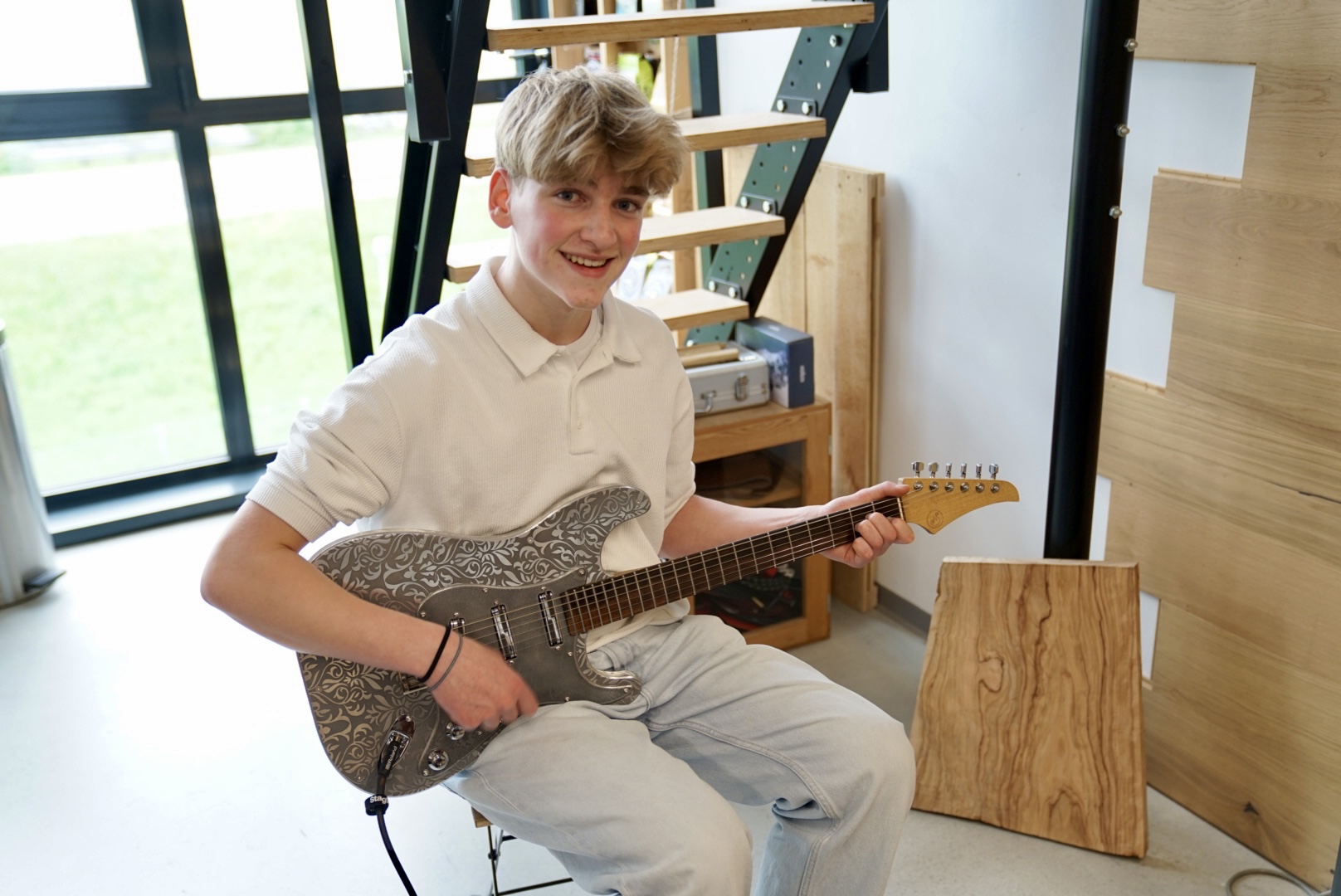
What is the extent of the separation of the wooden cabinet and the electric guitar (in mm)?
793

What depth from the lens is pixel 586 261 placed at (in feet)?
4.67

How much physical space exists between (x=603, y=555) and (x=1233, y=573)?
106 cm

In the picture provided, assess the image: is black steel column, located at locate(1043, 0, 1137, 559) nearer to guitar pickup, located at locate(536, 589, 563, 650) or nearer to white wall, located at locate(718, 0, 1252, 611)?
white wall, located at locate(718, 0, 1252, 611)

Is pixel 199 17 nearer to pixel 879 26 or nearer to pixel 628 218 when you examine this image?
pixel 879 26

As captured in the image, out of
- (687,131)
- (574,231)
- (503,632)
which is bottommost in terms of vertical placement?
(503,632)

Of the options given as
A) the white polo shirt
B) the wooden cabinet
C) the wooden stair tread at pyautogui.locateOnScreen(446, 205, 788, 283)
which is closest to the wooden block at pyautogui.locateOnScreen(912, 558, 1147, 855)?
the wooden cabinet

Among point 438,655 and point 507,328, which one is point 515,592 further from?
point 507,328

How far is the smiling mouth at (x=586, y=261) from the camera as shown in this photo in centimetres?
142

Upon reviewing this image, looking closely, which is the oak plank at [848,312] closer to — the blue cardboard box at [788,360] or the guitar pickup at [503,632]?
the blue cardboard box at [788,360]

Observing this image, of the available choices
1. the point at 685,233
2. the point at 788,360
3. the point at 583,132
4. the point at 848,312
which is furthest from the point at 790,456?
the point at 583,132

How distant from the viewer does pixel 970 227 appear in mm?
2254

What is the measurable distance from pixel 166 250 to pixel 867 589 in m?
2.22

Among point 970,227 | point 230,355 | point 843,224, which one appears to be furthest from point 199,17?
point 970,227

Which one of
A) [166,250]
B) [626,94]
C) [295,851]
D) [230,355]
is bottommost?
[295,851]
